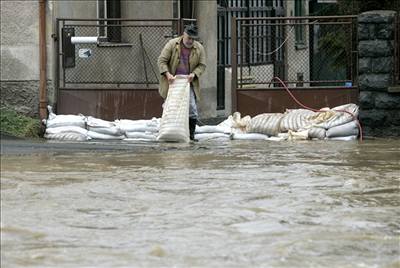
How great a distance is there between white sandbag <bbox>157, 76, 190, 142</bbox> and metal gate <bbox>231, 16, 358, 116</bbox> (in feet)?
5.94

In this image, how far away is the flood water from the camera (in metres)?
6.77

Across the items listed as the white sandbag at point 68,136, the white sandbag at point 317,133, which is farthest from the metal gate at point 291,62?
the white sandbag at point 68,136

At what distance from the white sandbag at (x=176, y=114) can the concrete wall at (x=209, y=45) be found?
371 cm

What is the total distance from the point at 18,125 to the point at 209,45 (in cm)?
513

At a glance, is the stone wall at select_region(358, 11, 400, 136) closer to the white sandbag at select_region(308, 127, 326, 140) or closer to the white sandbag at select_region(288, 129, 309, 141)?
the white sandbag at select_region(308, 127, 326, 140)

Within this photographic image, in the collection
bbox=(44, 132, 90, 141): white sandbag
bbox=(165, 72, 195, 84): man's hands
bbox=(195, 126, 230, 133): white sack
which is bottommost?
bbox=(44, 132, 90, 141): white sandbag

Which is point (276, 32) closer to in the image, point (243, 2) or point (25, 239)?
point (243, 2)

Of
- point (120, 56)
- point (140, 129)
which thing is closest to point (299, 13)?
point (120, 56)

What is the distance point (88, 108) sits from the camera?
1559 cm

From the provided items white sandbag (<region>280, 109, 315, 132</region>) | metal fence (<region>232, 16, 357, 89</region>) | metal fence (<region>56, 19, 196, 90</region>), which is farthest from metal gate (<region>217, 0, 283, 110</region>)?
white sandbag (<region>280, 109, 315, 132</region>)

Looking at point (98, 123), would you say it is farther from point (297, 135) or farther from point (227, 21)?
point (227, 21)

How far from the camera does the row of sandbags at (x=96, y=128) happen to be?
14414 millimetres

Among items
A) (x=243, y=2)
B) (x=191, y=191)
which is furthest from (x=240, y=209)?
(x=243, y=2)

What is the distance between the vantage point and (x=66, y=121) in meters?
14.6
